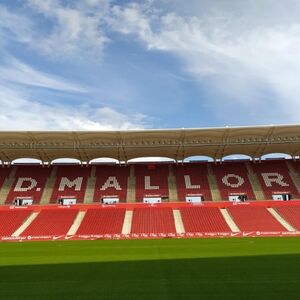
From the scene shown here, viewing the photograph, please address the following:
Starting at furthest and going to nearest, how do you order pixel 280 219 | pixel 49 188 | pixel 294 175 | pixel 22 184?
1. pixel 294 175
2. pixel 22 184
3. pixel 49 188
4. pixel 280 219

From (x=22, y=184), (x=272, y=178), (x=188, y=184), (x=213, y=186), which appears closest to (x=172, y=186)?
(x=188, y=184)

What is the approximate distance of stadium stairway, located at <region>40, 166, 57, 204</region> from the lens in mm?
38531

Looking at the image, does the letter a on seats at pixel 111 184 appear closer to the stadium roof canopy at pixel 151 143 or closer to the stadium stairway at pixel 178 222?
the stadium roof canopy at pixel 151 143

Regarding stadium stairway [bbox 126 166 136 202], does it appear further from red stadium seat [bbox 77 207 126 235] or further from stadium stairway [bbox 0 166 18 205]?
stadium stairway [bbox 0 166 18 205]

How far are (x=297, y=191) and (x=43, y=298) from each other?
35.5m

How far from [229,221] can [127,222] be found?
8.47 metres

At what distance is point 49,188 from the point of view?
132 feet

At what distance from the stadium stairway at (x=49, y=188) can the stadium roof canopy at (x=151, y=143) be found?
1.89 meters

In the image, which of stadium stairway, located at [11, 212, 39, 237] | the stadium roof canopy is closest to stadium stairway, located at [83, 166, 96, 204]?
the stadium roof canopy

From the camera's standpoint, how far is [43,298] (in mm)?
7168

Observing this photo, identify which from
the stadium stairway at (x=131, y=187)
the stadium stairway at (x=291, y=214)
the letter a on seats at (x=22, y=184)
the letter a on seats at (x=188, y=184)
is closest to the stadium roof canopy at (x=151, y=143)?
the stadium stairway at (x=131, y=187)

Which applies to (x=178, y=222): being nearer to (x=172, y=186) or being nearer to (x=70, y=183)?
(x=172, y=186)

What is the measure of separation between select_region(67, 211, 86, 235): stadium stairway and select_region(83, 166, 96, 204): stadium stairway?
3554 millimetres

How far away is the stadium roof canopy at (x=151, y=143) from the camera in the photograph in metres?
36.2
